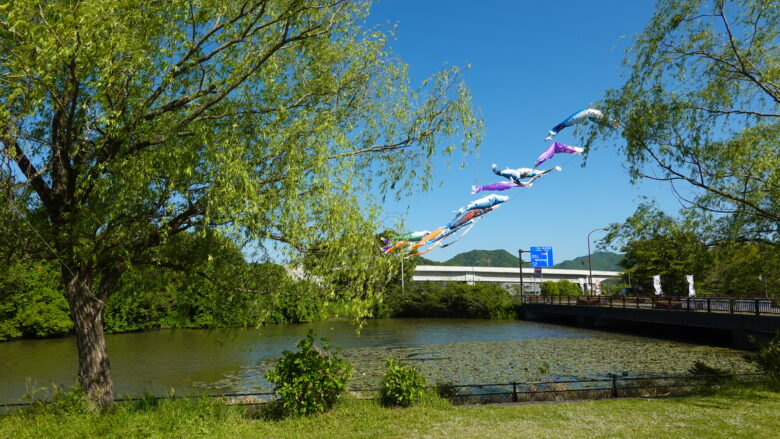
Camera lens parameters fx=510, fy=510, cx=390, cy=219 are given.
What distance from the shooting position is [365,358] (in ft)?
73.9

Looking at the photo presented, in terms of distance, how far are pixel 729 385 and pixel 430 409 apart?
21.3 feet

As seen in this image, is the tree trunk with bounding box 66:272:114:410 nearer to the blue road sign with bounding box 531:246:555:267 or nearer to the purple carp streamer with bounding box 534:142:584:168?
the purple carp streamer with bounding box 534:142:584:168

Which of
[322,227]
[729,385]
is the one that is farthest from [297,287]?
[729,385]

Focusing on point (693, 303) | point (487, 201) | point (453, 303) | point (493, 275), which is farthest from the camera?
point (493, 275)

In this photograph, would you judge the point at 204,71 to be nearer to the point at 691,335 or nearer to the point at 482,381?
the point at 482,381

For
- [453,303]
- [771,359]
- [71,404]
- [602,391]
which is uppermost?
[771,359]

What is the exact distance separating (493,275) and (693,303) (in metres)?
58.8

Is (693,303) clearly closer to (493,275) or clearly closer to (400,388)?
(400,388)

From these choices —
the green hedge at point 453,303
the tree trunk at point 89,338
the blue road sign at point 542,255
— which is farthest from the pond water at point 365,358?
the blue road sign at point 542,255

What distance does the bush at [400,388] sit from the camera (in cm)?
879

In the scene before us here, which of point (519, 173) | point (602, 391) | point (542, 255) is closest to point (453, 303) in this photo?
point (542, 255)

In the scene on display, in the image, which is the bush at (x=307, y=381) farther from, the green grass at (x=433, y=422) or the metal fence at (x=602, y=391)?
the metal fence at (x=602, y=391)

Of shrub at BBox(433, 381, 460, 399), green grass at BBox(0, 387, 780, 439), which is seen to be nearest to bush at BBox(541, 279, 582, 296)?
shrub at BBox(433, 381, 460, 399)

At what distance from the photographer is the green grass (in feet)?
23.1
